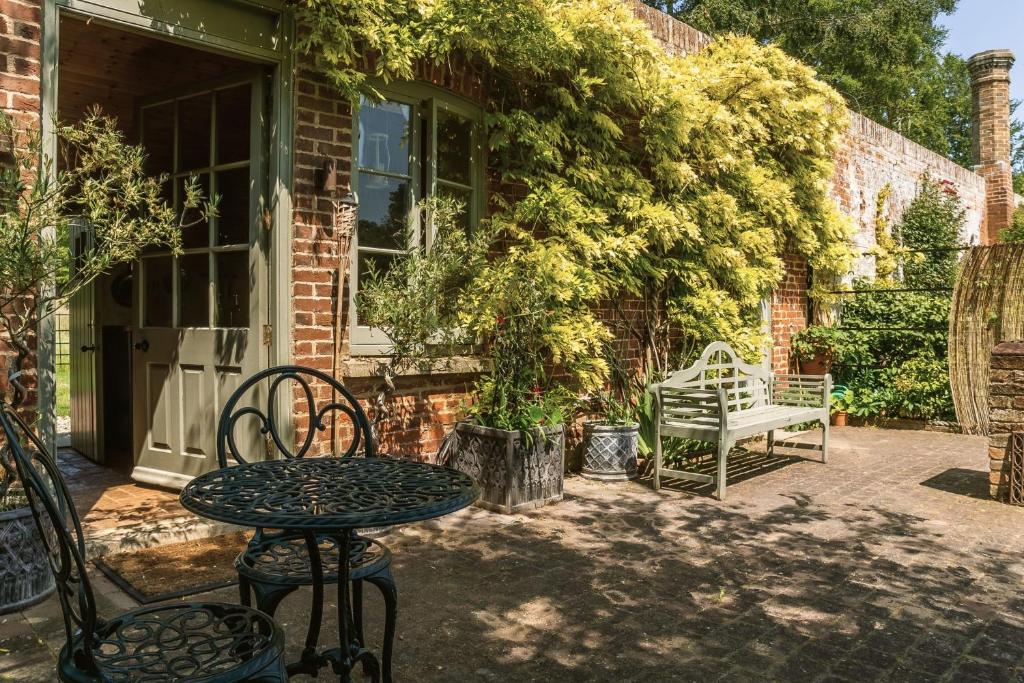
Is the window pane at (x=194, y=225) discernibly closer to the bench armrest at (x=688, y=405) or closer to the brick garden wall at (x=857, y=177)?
the bench armrest at (x=688, y=405)

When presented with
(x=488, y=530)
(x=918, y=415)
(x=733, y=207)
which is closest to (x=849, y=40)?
(x=918, y=415)

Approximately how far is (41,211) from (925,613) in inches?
154

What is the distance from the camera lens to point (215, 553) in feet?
12.5

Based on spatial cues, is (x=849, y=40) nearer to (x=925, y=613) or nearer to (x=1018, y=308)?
(x=1018, y=308)

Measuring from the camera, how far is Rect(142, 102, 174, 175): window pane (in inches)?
196

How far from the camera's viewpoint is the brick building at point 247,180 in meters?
4.05

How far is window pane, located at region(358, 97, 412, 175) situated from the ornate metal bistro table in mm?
2720

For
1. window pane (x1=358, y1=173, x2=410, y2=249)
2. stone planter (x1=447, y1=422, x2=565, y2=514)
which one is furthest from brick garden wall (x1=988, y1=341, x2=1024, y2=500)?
window pane (x1=358, y1=173, x2=410, y2=249)

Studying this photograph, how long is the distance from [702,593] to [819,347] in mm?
6430

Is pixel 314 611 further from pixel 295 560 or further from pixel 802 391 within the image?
pixel 802 391

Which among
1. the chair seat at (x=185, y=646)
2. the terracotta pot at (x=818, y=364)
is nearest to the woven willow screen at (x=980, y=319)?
the terracotta pot at (x=818, y=364)

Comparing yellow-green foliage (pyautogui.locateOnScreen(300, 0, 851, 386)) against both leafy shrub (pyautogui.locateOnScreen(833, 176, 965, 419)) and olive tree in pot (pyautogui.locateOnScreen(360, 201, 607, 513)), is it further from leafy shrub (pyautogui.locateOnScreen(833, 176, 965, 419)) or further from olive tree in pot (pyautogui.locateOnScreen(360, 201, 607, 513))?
leafy shrub (pyautogui.locateOnScreen(833, 176, 965, 419))

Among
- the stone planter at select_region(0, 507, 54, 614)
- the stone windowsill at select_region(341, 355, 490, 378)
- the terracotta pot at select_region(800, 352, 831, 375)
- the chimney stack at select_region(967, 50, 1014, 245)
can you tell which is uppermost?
the chimney stack at select_region(967, 50, 1014, 245)

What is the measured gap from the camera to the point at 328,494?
2031 millimetres
